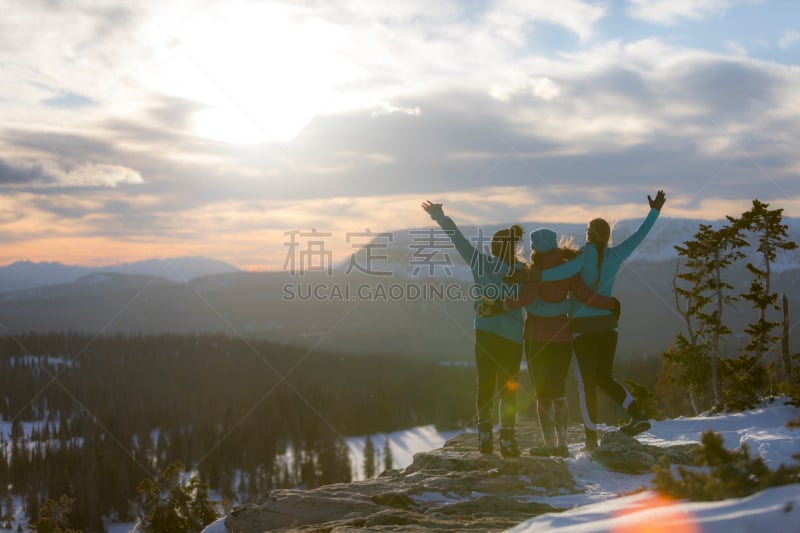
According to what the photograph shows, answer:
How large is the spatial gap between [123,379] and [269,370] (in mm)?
41215

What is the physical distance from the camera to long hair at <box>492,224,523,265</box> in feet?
28.8

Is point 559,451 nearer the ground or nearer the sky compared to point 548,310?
nearer the ground

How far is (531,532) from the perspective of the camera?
16.5 ft

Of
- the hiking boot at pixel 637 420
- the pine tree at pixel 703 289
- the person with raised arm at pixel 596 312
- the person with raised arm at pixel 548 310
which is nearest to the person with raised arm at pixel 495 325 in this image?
the person with raised arm at pixel 548 310

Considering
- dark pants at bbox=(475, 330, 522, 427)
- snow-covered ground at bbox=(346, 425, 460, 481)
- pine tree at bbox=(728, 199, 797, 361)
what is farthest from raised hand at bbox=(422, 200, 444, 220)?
snow-covered ground at bbox=(346, 425, 460, 481)

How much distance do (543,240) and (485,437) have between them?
3.16m

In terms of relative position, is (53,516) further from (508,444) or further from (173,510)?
(508,444)

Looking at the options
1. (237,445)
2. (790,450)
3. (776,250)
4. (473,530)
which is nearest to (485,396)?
(473,530)

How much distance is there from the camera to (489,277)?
8703 millimetres

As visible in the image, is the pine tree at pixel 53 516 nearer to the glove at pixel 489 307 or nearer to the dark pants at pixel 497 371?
the dark pants at pixel 497 371

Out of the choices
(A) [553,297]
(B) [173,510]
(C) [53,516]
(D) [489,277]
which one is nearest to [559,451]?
(A) [553,297]

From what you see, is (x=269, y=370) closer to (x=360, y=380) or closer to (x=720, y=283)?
(x=360, y=380)

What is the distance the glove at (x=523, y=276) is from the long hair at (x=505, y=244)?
196 millimetres

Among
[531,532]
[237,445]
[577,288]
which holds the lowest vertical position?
[237,445]
